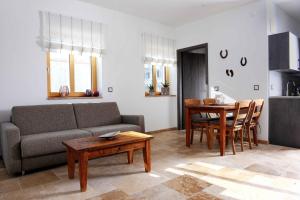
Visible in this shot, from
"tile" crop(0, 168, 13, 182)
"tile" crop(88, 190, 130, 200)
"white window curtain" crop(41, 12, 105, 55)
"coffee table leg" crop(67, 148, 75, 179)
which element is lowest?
"tile" crop(88, 190, 130, 200)

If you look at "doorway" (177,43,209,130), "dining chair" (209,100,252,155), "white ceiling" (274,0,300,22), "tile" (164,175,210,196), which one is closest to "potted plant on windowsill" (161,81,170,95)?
"doorway" (177,43,209,130)

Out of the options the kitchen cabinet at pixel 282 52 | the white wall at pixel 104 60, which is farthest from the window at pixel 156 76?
the kitchen cabinet at pixel 282 52

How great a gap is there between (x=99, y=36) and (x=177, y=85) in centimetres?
226

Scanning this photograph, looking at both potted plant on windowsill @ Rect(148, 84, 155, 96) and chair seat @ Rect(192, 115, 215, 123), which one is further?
potted plant on windowsill @ Rect(148, 84, 155, 96)

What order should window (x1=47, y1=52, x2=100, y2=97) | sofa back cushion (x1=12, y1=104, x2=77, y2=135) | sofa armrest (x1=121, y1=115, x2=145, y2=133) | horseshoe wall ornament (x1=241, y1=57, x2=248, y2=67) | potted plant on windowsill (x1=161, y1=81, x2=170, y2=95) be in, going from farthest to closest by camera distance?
potted plant on windowsill (x1=161, y1=81, x2=170, y2=95) → horseshoe wall ornament (x1=241, y1=57, x2=248, y2=67) → window (x1=47, y1=52, x2=100, y2=97) → sofa armrest (x1=121, y1=115, x2=145, y2=133) → sofa back cushion (x1=12, y1=104, x2=77, y2=135)

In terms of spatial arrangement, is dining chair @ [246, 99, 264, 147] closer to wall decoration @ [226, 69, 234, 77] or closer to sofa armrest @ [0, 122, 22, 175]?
wall decoration @ [226, 69, 234, 77]

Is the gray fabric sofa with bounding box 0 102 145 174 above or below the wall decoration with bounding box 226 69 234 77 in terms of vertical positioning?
below

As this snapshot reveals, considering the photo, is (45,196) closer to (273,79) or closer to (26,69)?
(26,69)

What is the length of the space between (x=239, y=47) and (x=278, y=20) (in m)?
0.84

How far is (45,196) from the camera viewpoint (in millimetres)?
2004

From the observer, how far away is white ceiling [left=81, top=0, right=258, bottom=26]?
388 centimetres

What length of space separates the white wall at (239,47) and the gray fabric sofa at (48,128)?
2049 mm

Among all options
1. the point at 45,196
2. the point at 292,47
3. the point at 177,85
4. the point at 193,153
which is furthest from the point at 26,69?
the point at 292,47

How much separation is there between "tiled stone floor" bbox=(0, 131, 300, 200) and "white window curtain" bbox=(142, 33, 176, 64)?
241 cm
